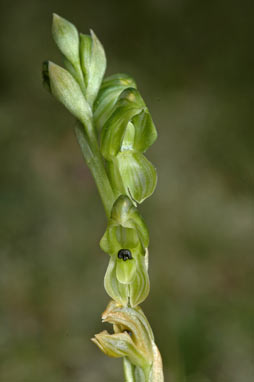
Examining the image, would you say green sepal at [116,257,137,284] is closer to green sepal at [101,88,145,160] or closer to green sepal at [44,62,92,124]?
green sepal at [101,88,145,160]

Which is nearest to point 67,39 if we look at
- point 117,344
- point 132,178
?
point 132,178

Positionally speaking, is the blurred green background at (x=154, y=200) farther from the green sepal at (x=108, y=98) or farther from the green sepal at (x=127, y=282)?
the green sepal at (x=108, y=98)

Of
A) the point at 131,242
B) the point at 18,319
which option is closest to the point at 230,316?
the point at 18,319

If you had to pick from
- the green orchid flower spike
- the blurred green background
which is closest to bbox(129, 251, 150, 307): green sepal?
the green orchid flower spike

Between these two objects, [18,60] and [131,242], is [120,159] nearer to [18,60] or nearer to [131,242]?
[131,242]

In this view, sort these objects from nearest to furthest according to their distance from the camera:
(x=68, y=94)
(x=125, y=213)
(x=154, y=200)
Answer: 1. (x=125, y=213)
2. (x=68, y=94)
3. (x=154, y=200)

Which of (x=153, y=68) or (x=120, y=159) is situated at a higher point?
(x=153, y=68)

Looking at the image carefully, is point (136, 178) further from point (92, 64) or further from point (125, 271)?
point (92, 64)
